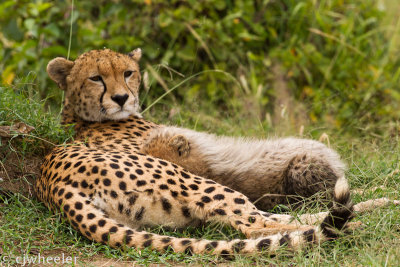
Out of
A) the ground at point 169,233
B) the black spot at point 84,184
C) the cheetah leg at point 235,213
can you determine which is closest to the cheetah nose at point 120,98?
the ground at point 169,233

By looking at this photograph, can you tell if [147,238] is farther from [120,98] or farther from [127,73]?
[127,73]

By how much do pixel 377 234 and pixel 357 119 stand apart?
7.67 feet

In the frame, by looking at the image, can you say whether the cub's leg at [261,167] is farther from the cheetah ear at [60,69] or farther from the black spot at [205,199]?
the cheetah ear at [60,69]

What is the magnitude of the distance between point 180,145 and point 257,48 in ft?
8.72

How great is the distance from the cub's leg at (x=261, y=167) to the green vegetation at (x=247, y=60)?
0.48m

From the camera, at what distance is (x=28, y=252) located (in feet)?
8.15

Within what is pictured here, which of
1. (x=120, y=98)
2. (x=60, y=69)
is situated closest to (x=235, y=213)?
(x=120, y=98)

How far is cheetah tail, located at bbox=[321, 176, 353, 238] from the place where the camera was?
7.69 feet

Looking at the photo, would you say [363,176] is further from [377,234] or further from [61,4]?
[61,4]

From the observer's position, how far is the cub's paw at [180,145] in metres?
3.08

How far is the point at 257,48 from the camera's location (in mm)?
5512

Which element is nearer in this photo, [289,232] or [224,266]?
[224,266]

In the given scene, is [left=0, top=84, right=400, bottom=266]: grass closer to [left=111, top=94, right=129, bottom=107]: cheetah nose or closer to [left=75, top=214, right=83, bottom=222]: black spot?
[left=75, top=214, right=83, bottom=222]: black spot

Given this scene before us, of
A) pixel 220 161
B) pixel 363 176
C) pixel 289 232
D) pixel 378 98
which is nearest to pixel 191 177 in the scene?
pixel 220 161
